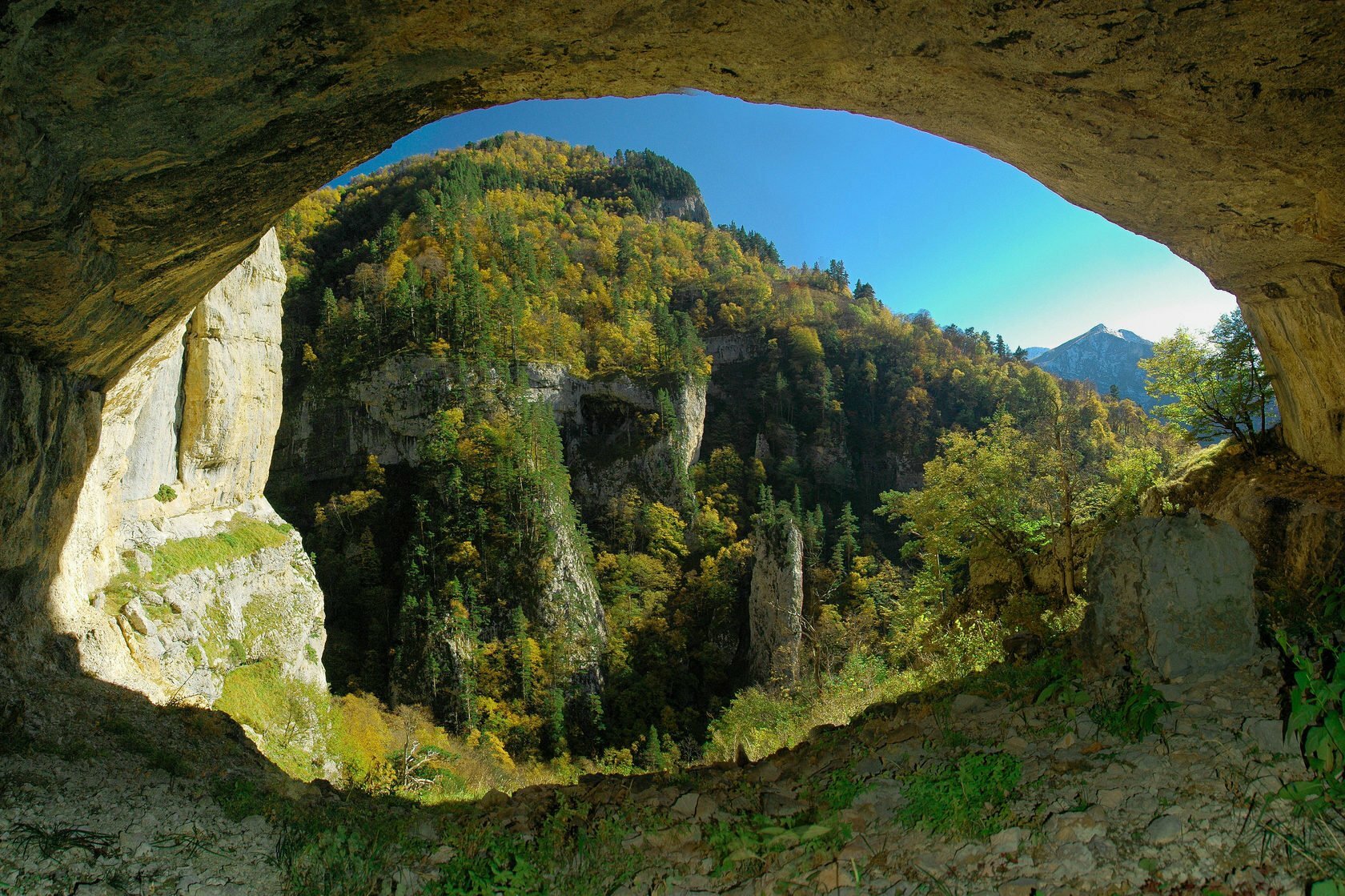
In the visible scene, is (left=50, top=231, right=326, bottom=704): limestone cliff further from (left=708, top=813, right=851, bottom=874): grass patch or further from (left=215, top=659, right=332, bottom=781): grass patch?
(left=708, top=813, right=851, bottom=874): grass patch

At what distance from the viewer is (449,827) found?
459cm

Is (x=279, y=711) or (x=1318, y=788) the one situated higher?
(x=1318, y=788)

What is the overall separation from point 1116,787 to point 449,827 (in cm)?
453

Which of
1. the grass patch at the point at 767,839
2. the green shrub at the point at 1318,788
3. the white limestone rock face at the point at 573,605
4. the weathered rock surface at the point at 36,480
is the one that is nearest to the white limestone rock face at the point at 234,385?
the weathered rock surface at the point at 36,480

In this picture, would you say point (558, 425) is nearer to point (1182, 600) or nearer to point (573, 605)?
point (573, 605)

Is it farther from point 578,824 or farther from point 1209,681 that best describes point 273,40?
point 1209,681

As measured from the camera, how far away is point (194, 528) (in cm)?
1348

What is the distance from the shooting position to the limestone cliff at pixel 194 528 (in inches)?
331

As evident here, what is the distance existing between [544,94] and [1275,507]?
30.7 feet

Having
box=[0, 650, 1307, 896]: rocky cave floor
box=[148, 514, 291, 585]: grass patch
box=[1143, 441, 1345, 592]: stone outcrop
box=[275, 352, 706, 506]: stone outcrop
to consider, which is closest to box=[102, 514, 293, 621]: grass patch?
box=[148, 514, 291, 585]: grass patch

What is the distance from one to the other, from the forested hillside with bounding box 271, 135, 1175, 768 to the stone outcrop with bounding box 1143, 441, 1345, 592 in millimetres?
1112

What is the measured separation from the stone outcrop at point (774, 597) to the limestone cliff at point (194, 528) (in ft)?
91.4

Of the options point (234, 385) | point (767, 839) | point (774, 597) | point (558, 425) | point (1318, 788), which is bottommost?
point (774, 597)

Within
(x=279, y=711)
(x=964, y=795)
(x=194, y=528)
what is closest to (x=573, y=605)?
(x=279, y=711)
